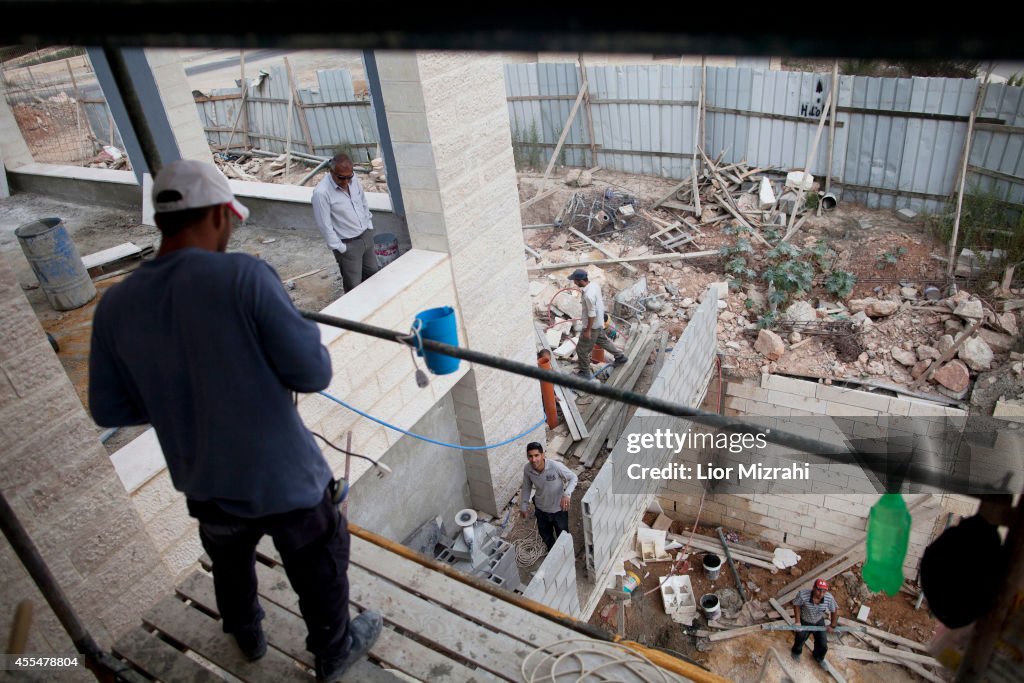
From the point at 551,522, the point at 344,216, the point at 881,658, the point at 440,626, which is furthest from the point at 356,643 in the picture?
Answer: the point at 881,658

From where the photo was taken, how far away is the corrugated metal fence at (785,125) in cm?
1148

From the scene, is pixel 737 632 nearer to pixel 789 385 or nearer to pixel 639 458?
pixel 639 458

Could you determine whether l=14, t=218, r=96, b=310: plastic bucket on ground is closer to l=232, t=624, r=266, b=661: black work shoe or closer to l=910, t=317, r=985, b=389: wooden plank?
l=232, t=624, r=266, b=661: black work shoe

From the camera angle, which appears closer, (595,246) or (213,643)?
(213,643)

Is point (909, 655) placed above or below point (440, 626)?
below

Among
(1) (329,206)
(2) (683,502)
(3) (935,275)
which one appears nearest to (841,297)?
(3) (935,275)

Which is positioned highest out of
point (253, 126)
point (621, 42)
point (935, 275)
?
point (621, 42)

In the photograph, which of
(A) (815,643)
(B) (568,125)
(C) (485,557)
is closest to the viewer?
(C) (485,557)

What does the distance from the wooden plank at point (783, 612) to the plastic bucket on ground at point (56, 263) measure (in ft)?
32.8

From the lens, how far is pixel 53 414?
2924 mm

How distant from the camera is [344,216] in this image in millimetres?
6273

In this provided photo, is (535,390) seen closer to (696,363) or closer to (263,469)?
(696,363)

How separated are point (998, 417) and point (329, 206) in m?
8.88

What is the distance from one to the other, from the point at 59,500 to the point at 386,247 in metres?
4.14
